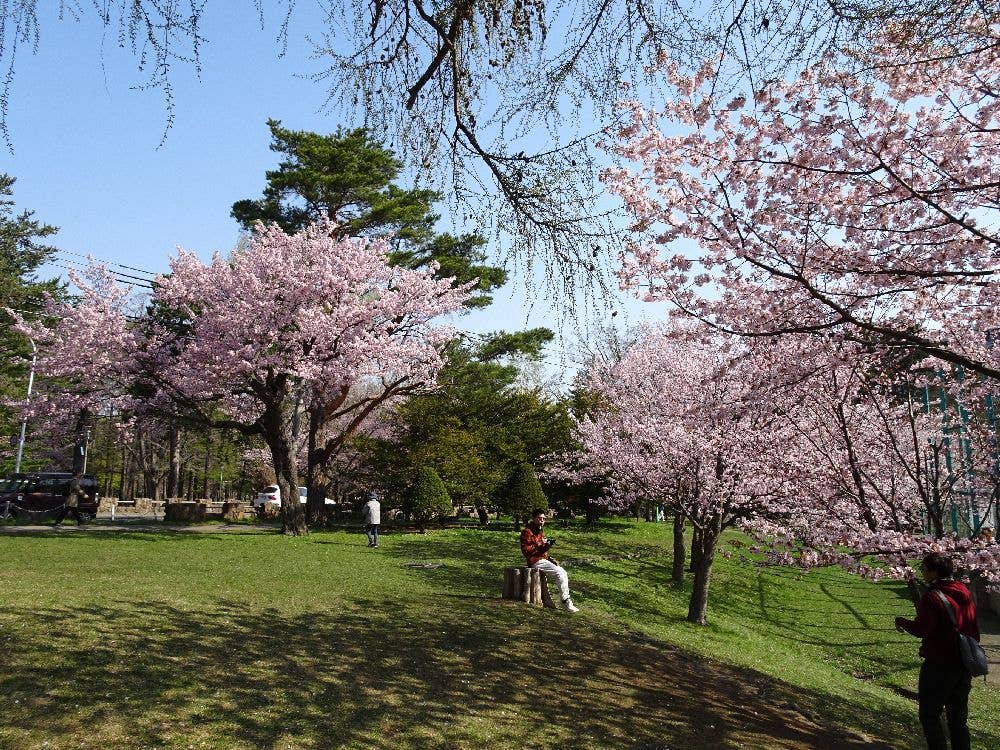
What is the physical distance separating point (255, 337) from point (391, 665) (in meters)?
12.7

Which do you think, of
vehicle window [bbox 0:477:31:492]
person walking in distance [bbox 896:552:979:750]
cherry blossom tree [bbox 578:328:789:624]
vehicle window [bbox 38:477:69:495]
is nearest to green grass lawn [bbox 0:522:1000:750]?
person walking in distance [bbox 896:552:979:750]

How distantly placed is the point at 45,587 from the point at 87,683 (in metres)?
4.43

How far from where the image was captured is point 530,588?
10164mm

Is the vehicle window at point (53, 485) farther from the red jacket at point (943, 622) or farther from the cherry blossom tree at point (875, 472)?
the red jacket at point (943, 622)

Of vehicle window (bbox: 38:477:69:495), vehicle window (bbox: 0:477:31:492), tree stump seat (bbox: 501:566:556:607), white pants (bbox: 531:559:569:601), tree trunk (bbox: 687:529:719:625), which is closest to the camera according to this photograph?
white pants (bbox: 531:559:569:601)

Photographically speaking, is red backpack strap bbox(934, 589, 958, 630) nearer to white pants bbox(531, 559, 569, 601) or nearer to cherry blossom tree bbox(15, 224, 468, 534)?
white pants bbox(531, 559, 569, 601)

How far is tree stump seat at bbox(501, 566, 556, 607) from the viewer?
10102 millimetres

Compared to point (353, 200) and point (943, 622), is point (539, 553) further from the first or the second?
point (353, 200)

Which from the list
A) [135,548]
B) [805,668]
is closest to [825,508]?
[805,668]

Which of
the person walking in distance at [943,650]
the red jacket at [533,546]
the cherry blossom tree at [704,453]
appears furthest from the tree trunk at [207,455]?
the person walking in distance at [943,650]

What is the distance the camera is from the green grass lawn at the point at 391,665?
4941 mm

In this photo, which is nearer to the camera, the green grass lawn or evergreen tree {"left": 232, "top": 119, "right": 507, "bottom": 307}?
the green grass lawn

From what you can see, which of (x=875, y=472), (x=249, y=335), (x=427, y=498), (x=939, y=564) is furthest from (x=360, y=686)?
(x=427, y=498)

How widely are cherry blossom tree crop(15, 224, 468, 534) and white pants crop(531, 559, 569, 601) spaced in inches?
360
